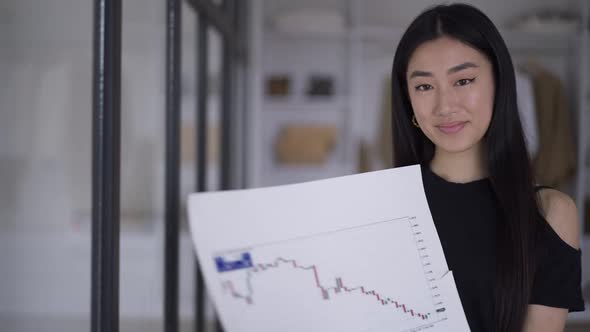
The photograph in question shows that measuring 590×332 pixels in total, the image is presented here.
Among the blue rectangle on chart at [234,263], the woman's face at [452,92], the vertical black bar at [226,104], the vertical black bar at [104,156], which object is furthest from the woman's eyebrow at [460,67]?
the vertical black bar at [226,104]

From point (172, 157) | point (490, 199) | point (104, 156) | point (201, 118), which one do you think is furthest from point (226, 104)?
point (490, 199)

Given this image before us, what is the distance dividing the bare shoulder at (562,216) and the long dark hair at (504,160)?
0.08 ft

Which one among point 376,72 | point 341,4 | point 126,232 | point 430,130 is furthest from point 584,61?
point 126,232

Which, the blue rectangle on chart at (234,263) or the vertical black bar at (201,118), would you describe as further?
the vertical black bar at (201,118)

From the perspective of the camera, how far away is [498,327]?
2.53 feet

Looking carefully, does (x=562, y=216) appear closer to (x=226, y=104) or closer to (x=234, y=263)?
(x=234, y=263)

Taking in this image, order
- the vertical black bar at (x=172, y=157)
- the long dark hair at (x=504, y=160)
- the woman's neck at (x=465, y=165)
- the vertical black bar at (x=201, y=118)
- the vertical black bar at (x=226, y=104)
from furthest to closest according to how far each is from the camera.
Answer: the vertical black bar at (x=226, y=104)
the vertical black bar at (x=201, y=118)
the vertical black bar at (x=172, y=157)
the woman's neck at (x=465, y=165)
the long dark hair at (x=504, y=160)

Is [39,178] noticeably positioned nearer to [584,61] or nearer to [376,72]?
[376,72]

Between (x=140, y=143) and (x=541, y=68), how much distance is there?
2732 mm

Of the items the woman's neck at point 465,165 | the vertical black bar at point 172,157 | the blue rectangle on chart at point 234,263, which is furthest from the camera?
the vertical black bar at point 172,157

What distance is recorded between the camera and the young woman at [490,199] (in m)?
0.77

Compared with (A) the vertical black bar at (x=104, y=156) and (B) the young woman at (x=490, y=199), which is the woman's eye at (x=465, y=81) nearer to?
(B) the young woman at (x=490, y=199)

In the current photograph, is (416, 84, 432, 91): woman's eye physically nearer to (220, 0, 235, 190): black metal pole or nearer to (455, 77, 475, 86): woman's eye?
(455, 77, 475, 86): woman's eye

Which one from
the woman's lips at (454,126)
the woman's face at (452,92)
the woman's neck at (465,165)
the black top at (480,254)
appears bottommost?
the black top at (480,254)
